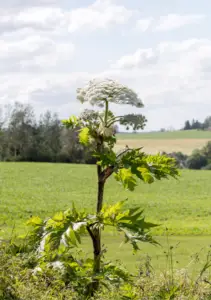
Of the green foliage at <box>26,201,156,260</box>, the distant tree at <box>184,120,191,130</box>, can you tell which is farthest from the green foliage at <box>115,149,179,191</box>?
the distant tree at <box>184,120,191,130</box>

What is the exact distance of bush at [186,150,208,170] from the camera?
62562 mm

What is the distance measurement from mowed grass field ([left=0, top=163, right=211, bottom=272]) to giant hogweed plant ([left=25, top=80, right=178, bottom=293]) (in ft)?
15.9

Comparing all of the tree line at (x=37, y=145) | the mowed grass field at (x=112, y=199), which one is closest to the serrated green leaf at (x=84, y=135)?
the mowed grass field at (x=112, y=199)

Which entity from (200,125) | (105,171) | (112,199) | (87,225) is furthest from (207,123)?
(87,225)

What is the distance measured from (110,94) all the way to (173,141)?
3118 inches

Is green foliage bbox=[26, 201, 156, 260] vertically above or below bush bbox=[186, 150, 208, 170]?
above

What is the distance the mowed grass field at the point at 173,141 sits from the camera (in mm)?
75000

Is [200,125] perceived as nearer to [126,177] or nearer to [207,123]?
[207,123]

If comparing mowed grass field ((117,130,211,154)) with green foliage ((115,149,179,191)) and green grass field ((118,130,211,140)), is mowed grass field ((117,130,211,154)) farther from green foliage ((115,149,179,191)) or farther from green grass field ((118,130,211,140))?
green foliage ((115,149,179,191))

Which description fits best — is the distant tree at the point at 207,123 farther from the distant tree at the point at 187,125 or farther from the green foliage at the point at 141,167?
the green foliage at the point at 141,167

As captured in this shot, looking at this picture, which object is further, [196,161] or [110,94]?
[196,161]

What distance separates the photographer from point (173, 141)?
276ft

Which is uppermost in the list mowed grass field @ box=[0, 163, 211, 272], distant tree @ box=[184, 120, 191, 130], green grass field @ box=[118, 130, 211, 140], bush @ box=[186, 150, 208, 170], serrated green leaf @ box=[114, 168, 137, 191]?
distant tree @ box=[184, 120, 191, 130]

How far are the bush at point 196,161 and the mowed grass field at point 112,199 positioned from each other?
1764 centimetres
